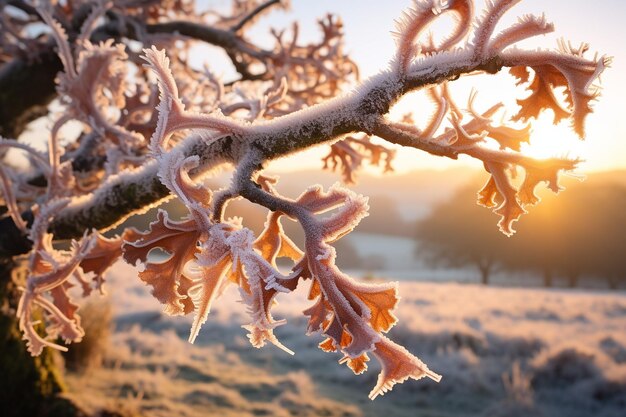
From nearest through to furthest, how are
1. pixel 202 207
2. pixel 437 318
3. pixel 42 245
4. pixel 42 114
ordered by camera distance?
pixel 202 207
pixel 42 245
pixel 42 114
pixel 437 318

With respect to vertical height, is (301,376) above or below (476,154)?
below

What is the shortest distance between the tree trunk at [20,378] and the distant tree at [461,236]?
38454mm

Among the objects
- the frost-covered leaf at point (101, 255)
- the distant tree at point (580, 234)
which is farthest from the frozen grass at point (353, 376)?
the distant tree at point (580, 234)

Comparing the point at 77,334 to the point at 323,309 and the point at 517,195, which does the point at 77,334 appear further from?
the point at 517,195

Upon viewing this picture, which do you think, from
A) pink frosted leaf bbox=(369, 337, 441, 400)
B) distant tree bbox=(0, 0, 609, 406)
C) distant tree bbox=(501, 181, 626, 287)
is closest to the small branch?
distant tree bbox=(0, 0, 609, 406)

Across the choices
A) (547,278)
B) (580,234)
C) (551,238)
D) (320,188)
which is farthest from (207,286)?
(547,278)

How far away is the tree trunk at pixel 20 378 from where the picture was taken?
3996 mm

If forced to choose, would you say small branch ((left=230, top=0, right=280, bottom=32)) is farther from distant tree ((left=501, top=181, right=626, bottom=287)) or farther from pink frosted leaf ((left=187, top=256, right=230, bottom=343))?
distant tree ((left=501, top=181, right=626, bottom=287))

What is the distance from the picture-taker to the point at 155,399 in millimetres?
7953

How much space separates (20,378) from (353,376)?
27.8 ft

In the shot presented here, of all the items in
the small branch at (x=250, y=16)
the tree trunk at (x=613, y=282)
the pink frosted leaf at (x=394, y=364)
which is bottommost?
the tree trunk at (x=613, y=282)

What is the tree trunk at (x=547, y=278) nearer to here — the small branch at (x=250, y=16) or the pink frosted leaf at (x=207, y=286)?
the small branch at (x=250, y=16)

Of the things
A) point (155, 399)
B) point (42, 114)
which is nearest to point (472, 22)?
point (42, 114)

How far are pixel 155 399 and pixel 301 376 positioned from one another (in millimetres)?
3429
